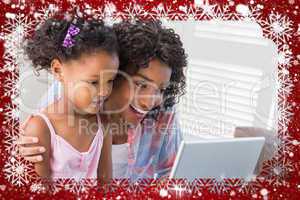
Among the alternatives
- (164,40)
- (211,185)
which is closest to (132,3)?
(164,40)

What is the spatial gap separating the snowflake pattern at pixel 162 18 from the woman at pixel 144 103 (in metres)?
0.03

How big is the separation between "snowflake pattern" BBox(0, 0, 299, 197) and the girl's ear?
0.28 feet

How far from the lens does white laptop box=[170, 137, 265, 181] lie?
1.09 metres

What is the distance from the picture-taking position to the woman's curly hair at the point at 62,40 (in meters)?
1.07

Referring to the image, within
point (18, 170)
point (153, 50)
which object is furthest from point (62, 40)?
point (18, 170)

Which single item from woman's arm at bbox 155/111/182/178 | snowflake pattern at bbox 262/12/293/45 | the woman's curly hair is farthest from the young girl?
snowflake pattern at bbox 262/12/293/45

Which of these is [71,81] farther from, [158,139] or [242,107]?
[242,107]

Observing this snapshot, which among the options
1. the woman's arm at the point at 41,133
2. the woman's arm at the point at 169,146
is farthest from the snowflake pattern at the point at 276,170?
the woman's arm at the point at 41,133

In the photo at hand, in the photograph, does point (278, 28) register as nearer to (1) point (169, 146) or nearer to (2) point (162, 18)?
(2) point (162, 18)

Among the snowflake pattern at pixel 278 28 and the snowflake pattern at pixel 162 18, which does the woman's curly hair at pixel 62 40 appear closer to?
the snowflake pattern at pixel 162 18

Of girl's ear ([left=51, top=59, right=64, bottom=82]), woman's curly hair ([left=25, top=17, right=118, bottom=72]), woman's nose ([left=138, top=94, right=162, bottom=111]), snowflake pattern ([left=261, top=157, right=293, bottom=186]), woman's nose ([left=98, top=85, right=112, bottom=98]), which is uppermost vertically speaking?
woman's curly hair ([left=25, top=17, right=118, bottom=72])

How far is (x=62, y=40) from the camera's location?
42.2 inches

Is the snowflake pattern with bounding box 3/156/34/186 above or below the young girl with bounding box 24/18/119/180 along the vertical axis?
below

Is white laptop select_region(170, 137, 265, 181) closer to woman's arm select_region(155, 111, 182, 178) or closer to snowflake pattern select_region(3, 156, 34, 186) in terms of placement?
woman's arm select_region(155, 111, 182, 178)
